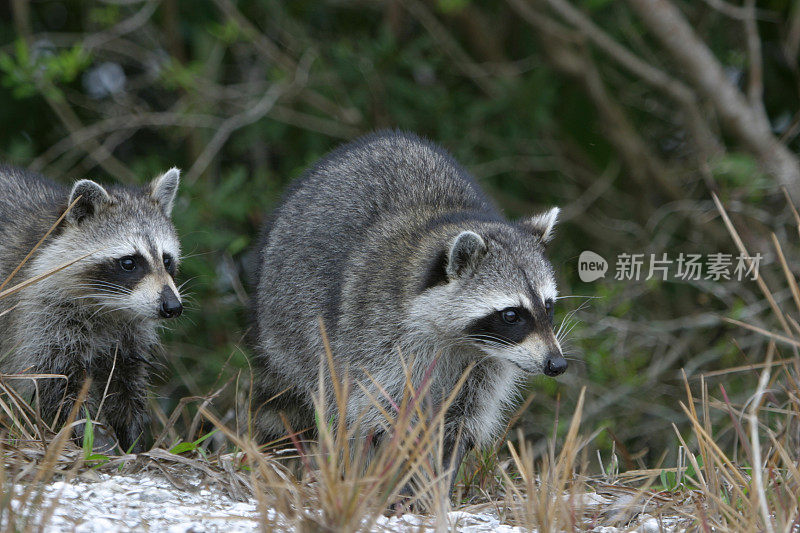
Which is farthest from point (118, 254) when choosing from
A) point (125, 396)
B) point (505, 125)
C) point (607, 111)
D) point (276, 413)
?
point (607, 111)

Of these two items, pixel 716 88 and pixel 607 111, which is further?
pixel 607 111

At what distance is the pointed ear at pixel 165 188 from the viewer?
5.66 meters

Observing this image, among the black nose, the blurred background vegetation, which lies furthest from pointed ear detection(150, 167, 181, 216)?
the black nose

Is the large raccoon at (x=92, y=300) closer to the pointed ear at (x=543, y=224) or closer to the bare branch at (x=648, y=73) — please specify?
the pointed ear at (x=543, y=224)

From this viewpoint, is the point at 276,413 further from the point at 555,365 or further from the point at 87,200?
the point at 555,365

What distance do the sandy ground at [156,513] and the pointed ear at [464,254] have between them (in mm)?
1376

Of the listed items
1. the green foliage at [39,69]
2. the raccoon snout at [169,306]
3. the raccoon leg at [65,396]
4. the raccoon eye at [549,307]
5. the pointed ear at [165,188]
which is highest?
the green foliage at [39,69]

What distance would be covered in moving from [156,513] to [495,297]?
6.66ft

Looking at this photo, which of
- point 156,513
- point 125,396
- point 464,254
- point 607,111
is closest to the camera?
point 156,513

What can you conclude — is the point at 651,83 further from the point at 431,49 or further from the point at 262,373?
the point at 262,373

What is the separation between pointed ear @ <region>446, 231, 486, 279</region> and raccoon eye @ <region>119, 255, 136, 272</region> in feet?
5.64

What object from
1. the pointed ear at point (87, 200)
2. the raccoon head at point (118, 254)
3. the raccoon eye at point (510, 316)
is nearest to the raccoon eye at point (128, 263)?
the raccoon head at point (118, 254)

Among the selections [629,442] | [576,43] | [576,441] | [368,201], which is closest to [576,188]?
[576,43]

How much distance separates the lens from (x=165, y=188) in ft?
18.7
